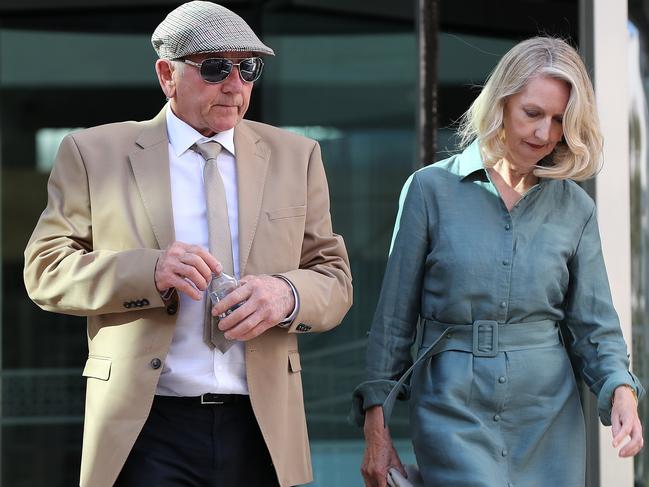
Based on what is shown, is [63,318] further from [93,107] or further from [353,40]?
[353,40]

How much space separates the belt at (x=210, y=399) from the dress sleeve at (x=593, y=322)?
93 cm

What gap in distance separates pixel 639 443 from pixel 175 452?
114cm

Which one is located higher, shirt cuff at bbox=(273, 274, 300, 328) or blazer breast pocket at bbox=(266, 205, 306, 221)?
blazer breast pocket at bbox=(266, 205, 306, 221)

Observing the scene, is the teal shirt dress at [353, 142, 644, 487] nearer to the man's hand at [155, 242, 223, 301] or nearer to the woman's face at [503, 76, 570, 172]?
the woman's face at [503, 76, 570, 172]

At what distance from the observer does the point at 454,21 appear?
5.60 m

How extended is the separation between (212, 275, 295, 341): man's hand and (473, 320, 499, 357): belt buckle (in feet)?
1.87

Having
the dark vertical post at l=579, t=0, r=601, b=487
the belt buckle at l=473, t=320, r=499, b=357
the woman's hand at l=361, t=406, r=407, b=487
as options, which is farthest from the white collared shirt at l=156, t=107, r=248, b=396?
the dark vertical post at l=579, t=0, r=601, b=487

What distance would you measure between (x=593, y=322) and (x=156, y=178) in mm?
1200

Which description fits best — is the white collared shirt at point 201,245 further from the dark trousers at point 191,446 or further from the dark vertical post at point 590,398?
the dark vertical post at point 590,398

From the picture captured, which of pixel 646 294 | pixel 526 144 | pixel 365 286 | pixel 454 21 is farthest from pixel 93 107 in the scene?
pixel 526 144

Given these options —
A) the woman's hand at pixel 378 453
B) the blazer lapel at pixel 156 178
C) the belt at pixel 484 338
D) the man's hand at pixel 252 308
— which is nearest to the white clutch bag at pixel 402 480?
the woman's hand at pixel 378 453

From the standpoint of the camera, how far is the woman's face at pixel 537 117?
337cm

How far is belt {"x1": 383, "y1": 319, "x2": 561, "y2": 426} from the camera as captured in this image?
337cm

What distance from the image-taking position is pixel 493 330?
3.37m
